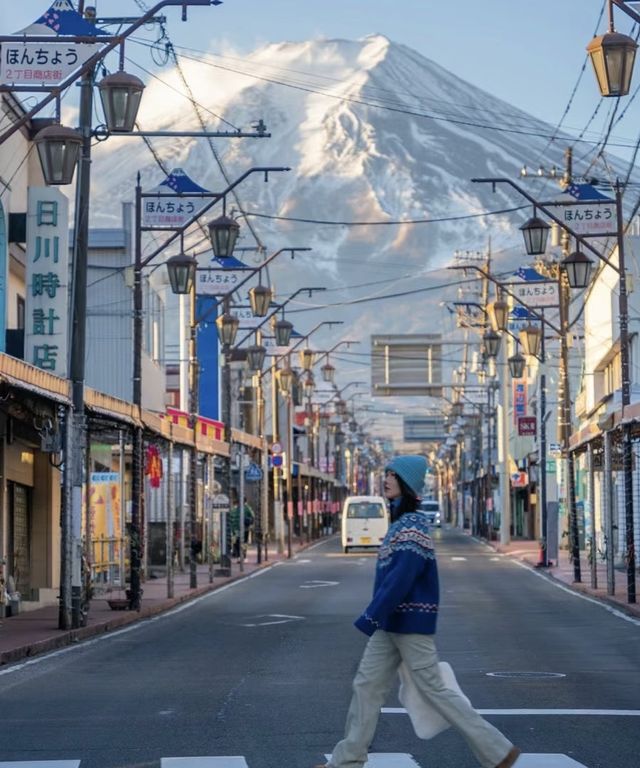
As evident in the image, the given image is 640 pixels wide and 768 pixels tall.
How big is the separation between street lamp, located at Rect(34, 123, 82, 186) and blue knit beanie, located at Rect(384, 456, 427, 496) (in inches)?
469

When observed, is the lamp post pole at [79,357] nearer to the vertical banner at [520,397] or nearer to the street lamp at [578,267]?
the street lamp at [578,267]

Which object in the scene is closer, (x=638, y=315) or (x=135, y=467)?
(x=135, y=467)

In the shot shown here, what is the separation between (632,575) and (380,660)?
2039cm

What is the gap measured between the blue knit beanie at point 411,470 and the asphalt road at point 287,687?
2.06 m

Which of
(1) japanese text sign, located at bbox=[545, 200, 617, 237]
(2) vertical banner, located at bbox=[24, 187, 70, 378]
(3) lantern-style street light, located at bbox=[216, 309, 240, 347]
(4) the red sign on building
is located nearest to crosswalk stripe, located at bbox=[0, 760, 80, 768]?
(2) vertical banner, located at bbox=[24, 187, 70, 378]

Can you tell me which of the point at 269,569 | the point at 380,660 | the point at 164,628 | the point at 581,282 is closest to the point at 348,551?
the point at 269,569

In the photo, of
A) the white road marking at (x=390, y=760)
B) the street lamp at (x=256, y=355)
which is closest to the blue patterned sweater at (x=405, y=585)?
Answer: the white road marking at (x=390, y=760)

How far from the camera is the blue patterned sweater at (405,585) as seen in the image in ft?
32.5

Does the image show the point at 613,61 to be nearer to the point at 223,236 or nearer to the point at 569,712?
the point at 569,712

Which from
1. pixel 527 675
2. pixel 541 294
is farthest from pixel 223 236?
pixel 541 294

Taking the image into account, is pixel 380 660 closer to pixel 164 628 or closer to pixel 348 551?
pixel 164 628

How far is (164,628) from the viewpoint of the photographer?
2525 cm

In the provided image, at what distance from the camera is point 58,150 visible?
21.3 metres

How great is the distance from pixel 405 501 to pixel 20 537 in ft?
73.1
